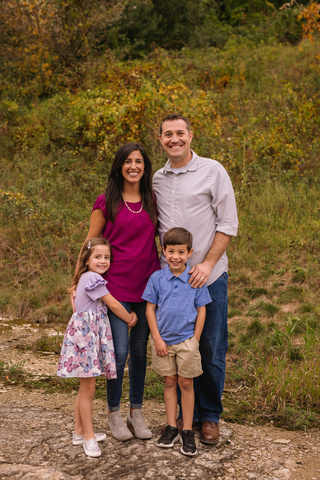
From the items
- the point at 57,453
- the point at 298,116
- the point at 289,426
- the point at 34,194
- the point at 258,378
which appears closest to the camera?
the point at 57,453

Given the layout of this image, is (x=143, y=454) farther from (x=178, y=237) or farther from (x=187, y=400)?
(x=178, y=237)

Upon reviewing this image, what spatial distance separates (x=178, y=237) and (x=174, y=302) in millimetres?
416

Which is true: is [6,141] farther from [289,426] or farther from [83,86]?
[289,426]

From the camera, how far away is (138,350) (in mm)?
3691

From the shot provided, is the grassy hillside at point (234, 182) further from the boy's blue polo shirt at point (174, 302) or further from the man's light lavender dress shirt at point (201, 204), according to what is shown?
the man's light lavender dress shirt at point (201, 204)

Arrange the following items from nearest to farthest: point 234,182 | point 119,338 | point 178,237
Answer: point 178,237 < point 119,338 < point 234,182

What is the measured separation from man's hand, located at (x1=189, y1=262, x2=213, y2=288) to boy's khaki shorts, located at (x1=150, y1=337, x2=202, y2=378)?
355 millimetres

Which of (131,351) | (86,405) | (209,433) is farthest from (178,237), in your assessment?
(209,433)

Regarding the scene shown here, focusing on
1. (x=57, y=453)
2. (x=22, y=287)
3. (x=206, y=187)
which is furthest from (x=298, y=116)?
(x=57, y=453)

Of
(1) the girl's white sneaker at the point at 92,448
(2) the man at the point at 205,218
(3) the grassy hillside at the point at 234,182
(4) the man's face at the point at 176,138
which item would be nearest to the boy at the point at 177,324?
(2) the man at the point at 205,218

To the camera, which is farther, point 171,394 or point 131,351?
point 131,351

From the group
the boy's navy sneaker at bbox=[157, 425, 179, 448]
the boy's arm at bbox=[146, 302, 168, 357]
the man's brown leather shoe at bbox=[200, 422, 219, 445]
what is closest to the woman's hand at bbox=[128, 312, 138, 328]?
the boy's arm at bbox=[146, 302, 168, 357]

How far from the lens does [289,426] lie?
161 inches

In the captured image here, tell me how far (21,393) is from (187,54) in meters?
10.4
